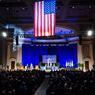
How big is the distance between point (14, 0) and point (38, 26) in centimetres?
472

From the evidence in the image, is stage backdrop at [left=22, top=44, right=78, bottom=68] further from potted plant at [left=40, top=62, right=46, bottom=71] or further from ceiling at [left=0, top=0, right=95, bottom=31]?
ceiling at [left=0, top=0, right=95, bottom=31]

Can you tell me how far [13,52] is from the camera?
120 feet

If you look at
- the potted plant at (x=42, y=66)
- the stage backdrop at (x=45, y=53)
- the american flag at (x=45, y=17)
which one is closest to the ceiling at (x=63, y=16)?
the stage backdrop at (x=45, y=53)

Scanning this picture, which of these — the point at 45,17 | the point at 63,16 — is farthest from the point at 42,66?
the point at 45,17

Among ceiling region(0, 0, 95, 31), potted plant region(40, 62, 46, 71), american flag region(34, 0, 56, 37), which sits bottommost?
potted plant region(40, 62, 46, 71)

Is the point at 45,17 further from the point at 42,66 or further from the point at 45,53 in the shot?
the point at 45,53

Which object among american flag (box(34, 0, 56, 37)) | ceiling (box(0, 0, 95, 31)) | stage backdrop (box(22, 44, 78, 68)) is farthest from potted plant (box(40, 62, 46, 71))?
american flag (box(34, 0, 56, 37))

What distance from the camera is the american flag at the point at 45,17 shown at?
66.5ft

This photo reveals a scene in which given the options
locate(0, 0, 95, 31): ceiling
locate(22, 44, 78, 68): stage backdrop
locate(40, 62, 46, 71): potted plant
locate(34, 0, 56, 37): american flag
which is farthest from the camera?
locate(22, 44, 78, 68): stage backdrop

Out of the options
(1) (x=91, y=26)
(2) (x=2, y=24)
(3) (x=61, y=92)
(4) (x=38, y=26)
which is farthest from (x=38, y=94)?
(1) (x=91, y=26)

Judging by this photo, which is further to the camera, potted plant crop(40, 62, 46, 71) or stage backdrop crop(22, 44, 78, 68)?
stage backdrop crop(22, 44, 78, 68)

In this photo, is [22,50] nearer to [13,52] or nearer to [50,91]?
[13,52]

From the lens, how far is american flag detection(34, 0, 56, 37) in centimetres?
2027

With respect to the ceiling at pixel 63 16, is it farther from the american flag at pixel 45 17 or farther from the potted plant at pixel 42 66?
the american flag at pixel 45 17
